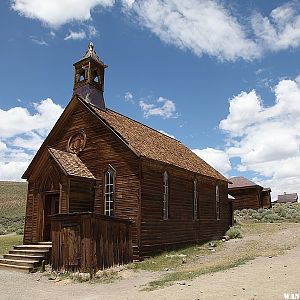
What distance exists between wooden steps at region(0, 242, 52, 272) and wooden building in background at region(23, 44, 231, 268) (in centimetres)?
94

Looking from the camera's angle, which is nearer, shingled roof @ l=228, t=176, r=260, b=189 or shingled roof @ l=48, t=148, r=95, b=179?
shingled roof @ l=48, t=148, r=95, b=179

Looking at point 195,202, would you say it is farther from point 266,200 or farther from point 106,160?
point 266,200

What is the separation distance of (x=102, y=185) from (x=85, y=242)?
5004 mm

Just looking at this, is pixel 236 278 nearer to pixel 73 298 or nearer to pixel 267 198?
pixel 73 298

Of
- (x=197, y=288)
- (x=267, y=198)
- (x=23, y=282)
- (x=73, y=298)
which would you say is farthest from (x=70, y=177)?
(x=267, y=198)

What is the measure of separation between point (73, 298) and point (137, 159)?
8.47m

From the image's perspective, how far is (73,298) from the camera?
37.1 feet

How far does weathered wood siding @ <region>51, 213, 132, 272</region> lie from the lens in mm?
14961

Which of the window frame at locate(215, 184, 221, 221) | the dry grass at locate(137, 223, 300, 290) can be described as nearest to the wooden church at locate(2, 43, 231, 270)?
the dry grass at locate(137, 223, 300, 290)

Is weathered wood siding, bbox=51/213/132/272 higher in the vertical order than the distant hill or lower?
lower

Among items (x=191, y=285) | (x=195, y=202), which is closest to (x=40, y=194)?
(x=195, y=202)

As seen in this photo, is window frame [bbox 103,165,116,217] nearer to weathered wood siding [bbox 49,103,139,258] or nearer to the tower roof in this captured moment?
weathered wood siding [bbox 49,103,139,258]

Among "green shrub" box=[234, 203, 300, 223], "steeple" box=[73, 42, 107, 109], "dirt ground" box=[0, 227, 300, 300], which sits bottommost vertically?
"dirt ground" box=[0, 227, 300, 300]

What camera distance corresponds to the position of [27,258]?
17.5 meters
